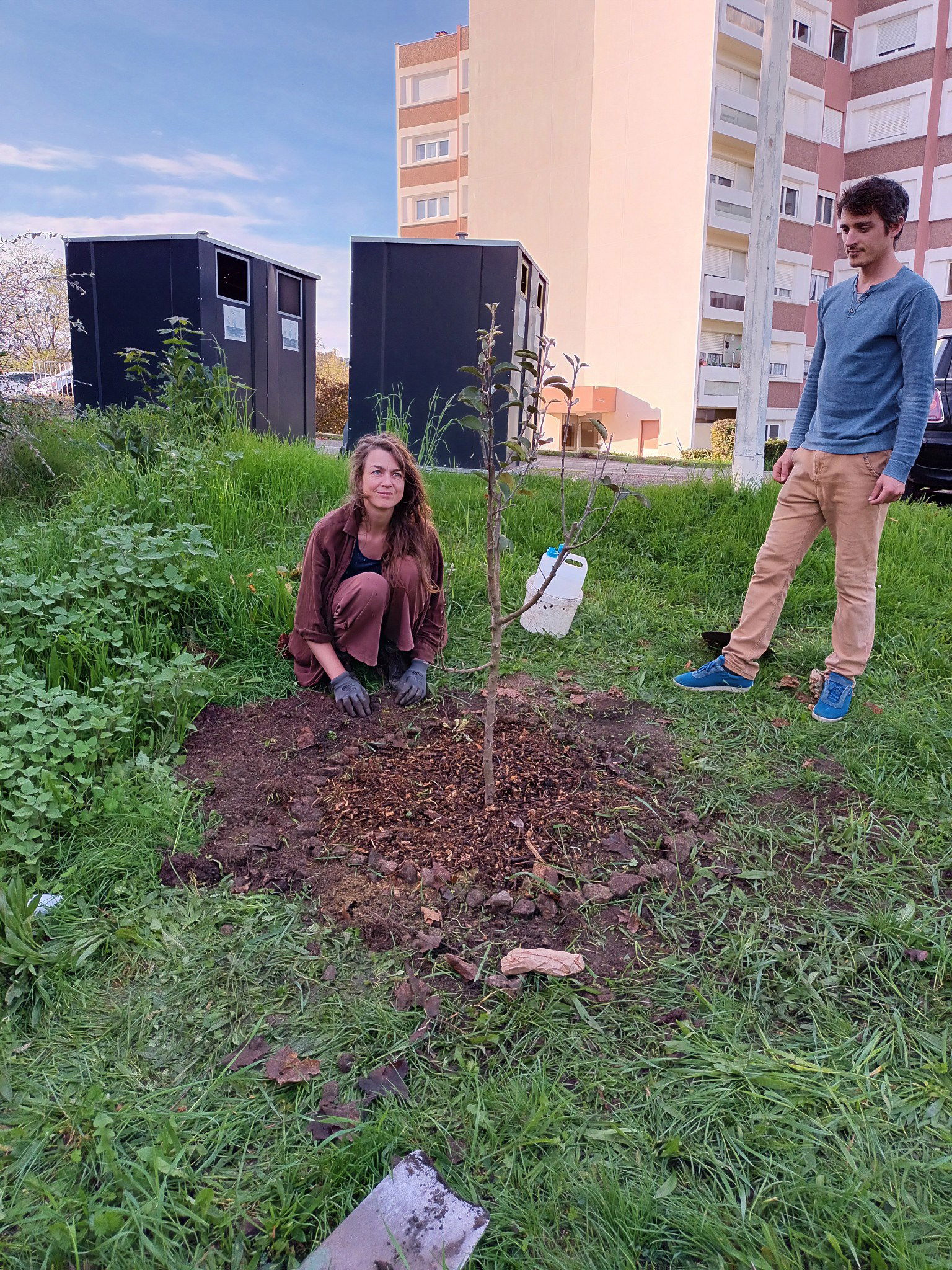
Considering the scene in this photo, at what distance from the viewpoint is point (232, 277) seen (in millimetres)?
8734

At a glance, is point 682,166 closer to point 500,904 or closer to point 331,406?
point 331,406

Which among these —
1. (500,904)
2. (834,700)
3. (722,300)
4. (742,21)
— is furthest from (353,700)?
(742,21)

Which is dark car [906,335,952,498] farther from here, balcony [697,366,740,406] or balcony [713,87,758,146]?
balcony [713,87,758,146]

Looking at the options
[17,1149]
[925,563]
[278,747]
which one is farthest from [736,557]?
[17,1149]

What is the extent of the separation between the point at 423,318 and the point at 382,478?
16.9ft

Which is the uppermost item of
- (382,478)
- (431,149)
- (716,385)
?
(431,149)

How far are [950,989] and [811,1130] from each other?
26.4 inches

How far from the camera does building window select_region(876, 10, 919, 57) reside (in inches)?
997

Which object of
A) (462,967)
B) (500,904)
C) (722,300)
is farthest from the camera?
(722,300)

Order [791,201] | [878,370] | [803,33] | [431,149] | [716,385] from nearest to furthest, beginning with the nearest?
1. [878,370]
2. [716,385]
3. [803,33]
4. [791,201]
5. [431,149]

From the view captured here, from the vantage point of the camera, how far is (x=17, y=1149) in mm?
1577

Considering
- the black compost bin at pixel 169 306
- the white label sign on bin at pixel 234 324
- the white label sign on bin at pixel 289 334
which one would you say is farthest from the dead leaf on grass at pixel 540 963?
the white label sign on bin at pixel 289 334

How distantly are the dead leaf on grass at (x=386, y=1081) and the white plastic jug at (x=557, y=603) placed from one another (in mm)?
2806

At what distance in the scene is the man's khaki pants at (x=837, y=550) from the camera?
3.33 meters
